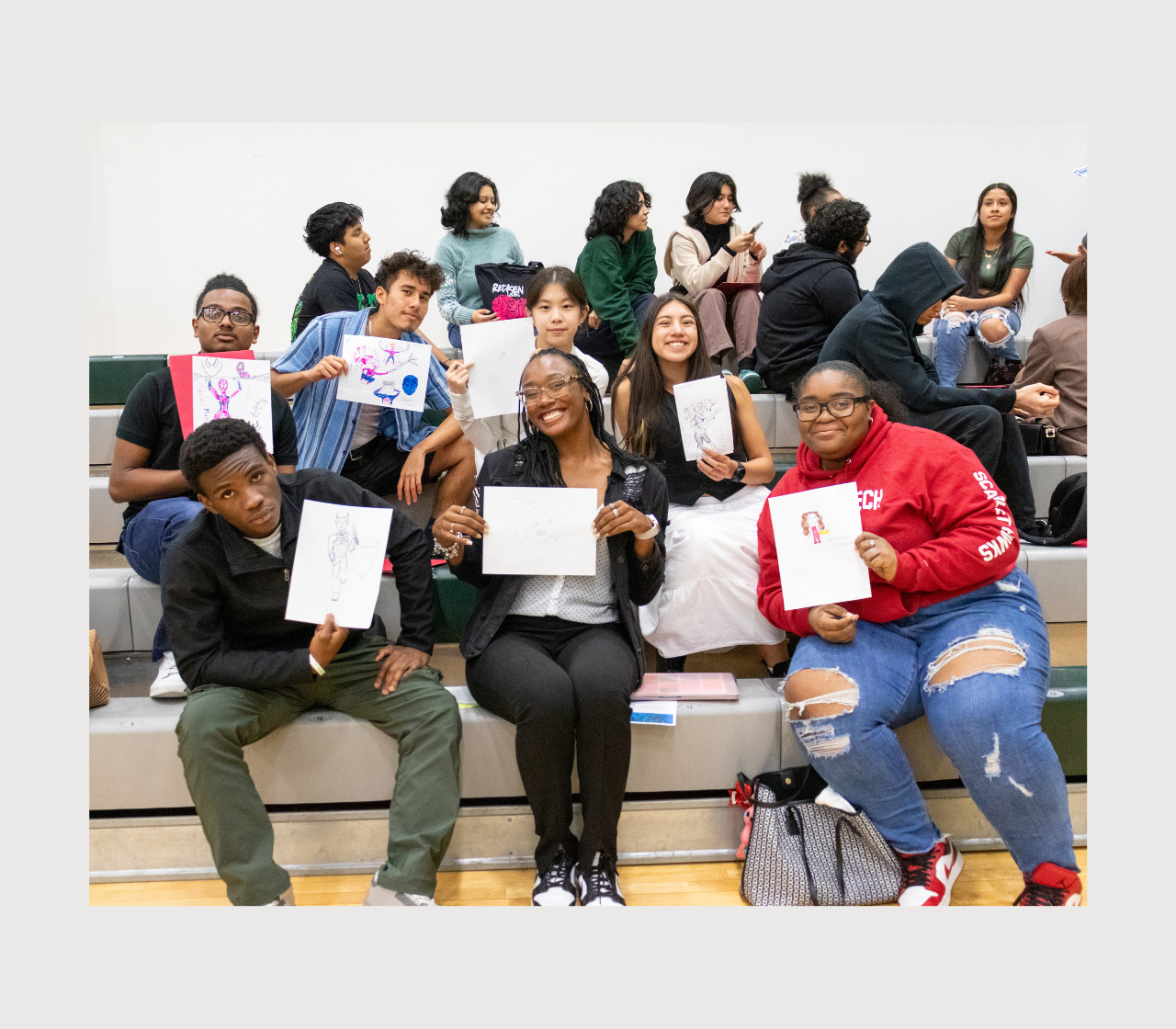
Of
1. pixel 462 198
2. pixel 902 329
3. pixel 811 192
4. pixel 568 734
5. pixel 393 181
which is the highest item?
pixel 393 181

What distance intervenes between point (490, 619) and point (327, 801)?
61 cm

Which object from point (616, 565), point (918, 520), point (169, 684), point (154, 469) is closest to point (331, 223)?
point (154, 469)

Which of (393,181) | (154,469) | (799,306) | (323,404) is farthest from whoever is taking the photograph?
(393,181)

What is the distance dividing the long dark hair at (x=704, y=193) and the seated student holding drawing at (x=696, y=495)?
5.62 feet

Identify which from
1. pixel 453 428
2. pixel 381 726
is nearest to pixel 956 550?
pixel 381 726

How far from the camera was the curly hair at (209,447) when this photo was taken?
1954 millimetres

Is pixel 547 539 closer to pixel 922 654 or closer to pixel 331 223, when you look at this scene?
pixel 922 654

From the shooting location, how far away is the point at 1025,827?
188 centimetres

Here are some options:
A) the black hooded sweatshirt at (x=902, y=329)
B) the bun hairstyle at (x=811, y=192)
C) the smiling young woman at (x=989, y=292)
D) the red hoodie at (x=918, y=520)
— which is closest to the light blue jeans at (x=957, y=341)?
the smiling young woman at (x=989, y=292)

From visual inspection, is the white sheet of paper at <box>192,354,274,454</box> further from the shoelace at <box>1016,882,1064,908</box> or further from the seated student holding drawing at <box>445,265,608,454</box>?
the shoelace at <box>1016,882,1064,908</box>

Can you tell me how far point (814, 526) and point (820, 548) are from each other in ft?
0.18

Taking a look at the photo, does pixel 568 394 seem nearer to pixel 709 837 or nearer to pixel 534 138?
pixel 709 837

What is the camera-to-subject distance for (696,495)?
106 inches

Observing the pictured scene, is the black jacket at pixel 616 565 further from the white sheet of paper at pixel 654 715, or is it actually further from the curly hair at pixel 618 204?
the curly hair at pixel 618 204
